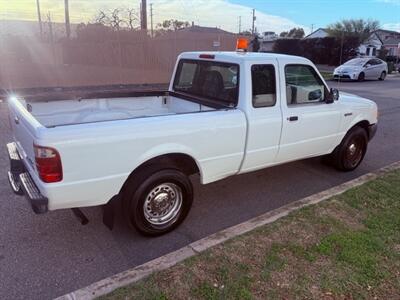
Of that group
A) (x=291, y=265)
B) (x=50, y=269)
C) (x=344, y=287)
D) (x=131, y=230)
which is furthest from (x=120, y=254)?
(x=344, y=287)

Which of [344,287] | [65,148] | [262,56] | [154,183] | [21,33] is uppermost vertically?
[21,33]

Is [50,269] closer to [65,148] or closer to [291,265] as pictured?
[65,148]

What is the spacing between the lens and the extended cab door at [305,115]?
4406mm

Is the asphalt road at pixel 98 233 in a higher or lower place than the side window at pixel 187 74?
lower

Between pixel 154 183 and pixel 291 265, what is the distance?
1.45 meters

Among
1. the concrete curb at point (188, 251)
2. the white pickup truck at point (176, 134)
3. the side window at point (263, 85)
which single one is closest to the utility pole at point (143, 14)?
the white pickup truck at point (176, 134)

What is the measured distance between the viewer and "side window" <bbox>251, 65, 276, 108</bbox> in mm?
4085

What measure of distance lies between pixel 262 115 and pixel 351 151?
227cm

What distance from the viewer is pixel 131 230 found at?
3768 millimetres

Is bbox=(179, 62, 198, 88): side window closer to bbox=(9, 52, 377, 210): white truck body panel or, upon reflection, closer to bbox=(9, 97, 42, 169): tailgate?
bbox=(9, 52, 377, 210): white truck body panel

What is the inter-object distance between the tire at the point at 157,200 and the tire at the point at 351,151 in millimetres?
2780

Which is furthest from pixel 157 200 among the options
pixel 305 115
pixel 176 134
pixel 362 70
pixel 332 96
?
pixel 362 70

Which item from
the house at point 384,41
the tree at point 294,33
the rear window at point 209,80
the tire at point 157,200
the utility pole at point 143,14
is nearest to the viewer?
the tire at point 157,200

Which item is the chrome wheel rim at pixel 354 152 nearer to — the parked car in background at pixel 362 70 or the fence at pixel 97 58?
the fence at pixel 97 58
